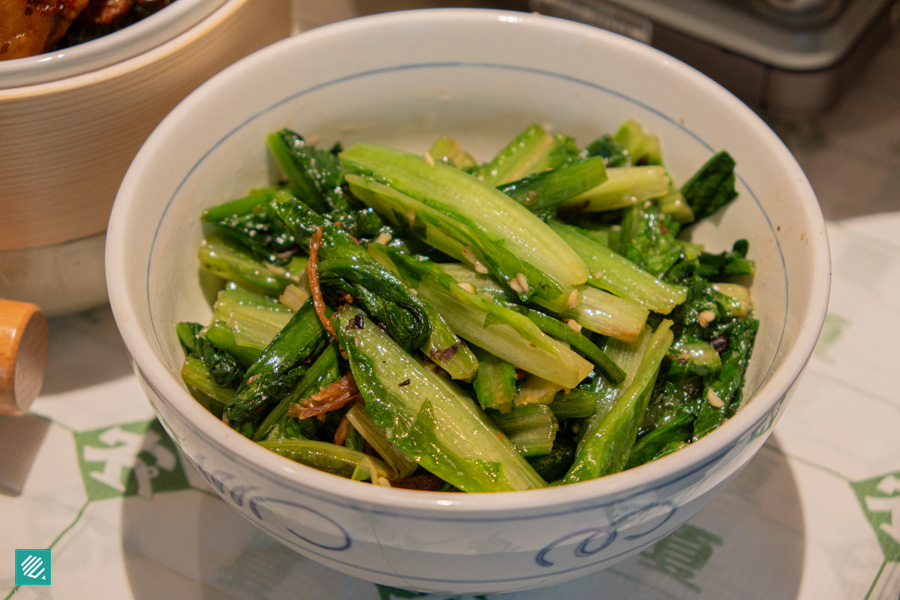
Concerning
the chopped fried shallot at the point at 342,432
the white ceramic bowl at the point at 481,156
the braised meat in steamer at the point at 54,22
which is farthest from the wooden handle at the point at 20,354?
the chopped fried shallot at the point at 342,432

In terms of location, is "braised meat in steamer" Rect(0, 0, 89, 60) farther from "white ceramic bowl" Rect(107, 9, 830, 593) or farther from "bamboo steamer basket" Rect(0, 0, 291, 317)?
"white ceramic bowl" Rect(107, 9, 830, 593)

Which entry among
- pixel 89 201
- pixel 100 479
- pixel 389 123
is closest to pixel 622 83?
pixel 389 123

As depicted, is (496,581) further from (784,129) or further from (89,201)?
(784,129)

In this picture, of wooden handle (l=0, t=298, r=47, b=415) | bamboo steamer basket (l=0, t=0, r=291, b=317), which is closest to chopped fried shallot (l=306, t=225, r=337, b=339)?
bamboo steamer basket (l=0, t=0, r=291, b=317)

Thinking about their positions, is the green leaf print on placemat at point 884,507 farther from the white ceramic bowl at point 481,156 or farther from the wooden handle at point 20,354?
the wooden handle at point 20,354

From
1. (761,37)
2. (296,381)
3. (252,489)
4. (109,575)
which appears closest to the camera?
(252,489)

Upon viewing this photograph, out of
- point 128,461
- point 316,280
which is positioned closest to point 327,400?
point 316,280

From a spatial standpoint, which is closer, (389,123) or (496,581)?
(496,581)
